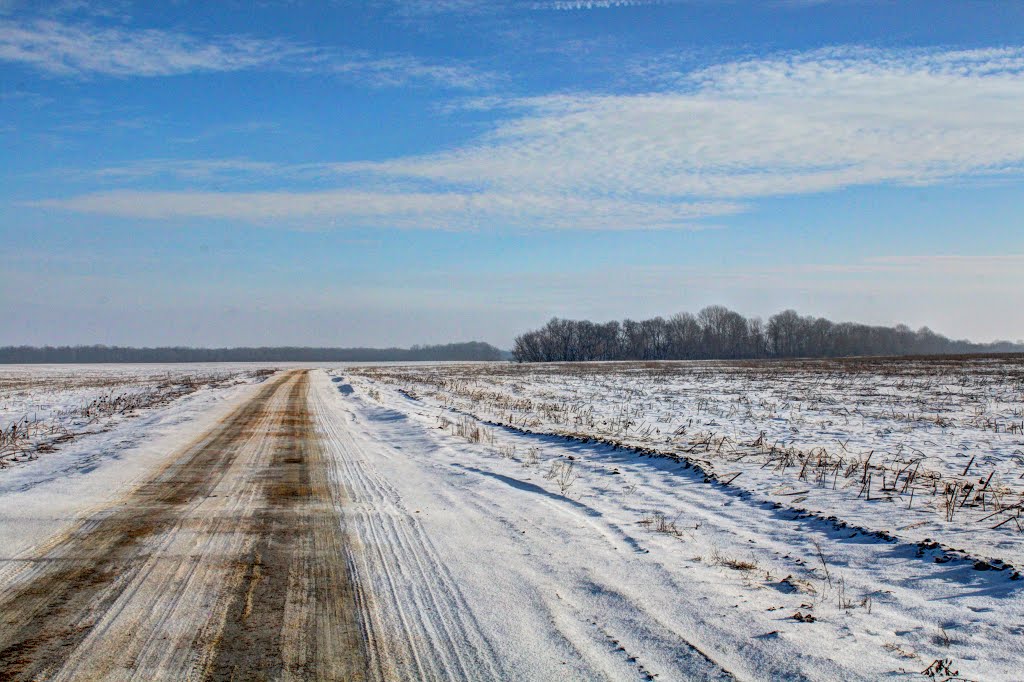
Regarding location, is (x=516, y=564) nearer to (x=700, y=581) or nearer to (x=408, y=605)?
(x=408, y=605)

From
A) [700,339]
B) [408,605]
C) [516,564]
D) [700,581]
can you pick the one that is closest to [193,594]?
[408,605]

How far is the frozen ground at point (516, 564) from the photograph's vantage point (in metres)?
4.02

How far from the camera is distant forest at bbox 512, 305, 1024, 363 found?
155m

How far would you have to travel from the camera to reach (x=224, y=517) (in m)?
7.39

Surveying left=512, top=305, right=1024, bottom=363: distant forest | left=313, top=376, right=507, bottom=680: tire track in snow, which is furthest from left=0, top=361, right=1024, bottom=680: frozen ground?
left=512, top=305, right=1024, bottom=363: distant forest

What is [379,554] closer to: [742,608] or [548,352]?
[742,608]

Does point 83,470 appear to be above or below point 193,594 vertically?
below

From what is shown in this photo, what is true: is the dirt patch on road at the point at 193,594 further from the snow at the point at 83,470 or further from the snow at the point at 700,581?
the snow at the point at 700,581

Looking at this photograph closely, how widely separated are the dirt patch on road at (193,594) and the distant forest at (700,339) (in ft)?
469

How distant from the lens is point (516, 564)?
231 inches

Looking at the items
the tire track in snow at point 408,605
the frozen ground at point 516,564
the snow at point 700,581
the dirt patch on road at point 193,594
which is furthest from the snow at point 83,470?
the snow at point 700,581

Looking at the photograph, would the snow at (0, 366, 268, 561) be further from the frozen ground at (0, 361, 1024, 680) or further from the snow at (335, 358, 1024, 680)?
the snow at (335, 358, 1024, 680)

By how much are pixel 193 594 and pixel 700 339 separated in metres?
173

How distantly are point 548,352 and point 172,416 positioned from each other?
13449 centimetres
